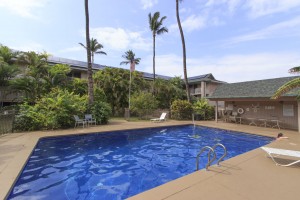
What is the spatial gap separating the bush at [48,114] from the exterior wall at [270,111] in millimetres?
14545

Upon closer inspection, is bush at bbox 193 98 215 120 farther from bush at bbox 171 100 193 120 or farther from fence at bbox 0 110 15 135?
fence at bbox 0 110 15 135

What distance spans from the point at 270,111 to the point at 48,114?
1705 cm

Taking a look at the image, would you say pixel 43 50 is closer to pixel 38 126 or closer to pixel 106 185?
pixel 38 126

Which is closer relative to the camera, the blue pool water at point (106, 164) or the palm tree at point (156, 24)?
the blue pool water at point (106, 164)

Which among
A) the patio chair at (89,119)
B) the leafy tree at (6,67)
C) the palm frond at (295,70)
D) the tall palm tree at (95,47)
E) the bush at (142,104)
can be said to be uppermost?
the tall palm tree at (95,47)

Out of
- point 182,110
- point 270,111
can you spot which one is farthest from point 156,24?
point 270,111

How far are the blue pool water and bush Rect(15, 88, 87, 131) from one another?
99.4 inches

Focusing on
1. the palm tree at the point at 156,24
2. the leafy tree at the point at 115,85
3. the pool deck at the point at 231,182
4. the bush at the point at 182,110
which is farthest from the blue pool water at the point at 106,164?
Answer: the palm tree at the point at 156,24

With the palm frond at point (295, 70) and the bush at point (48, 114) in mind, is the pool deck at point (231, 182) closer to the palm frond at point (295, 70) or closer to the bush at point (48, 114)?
the palm frond at point (295, 70)

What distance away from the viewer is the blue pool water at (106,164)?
449 cm

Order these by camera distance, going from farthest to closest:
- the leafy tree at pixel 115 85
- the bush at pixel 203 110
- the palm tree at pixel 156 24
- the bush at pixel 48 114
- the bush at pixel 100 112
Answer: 1. the palm tree at pixel 156 24
2. the leafy tree at pixel 115 85
3. the bush at pixel 203 110
4. the bush at pixel 100 112
5. the bush at pixel 48 114

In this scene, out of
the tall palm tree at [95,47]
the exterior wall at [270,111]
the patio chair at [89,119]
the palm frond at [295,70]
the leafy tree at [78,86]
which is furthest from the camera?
the tall palm tree at [95,47]

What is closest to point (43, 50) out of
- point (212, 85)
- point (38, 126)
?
point (38, 126)

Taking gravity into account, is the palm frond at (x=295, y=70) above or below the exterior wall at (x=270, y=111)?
above
